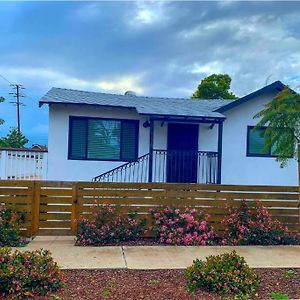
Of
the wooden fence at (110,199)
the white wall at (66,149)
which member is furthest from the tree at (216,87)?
the wooden fence at (110,199)

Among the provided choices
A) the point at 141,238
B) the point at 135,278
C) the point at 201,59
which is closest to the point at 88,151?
the point at 141,238

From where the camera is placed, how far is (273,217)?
7066mm

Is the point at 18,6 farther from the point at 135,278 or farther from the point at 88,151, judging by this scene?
the point at 135,278

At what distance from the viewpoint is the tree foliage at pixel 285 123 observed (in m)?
5.38

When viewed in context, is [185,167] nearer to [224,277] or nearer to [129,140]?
[129,140]

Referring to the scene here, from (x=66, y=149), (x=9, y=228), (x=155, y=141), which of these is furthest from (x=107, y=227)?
Answer: (x=155, y=141)

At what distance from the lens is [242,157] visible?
12617 millimetres

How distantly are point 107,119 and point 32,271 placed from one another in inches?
325

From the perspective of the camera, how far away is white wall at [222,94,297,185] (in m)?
12.6

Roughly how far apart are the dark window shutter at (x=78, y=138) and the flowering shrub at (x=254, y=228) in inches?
249

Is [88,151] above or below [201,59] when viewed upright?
below

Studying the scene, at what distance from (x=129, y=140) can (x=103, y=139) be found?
907mm

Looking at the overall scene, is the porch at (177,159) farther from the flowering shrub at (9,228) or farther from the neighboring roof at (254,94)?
the flowering shrub at (9,228)

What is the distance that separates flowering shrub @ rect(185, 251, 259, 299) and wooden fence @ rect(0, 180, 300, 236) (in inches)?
99.6
